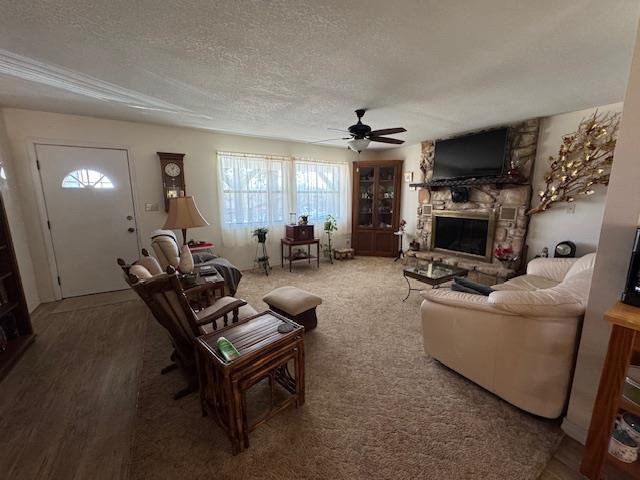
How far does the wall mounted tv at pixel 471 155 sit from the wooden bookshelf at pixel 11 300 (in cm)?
563

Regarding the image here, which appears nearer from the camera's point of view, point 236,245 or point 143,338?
point 143,338

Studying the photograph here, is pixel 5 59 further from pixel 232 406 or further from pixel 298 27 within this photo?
pixel 232 406

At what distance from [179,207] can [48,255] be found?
2169 millimetres

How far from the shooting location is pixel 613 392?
1223 millimetres

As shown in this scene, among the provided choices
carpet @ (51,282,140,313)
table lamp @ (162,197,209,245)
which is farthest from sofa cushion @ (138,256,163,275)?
carpet @ (51,282,140,313)

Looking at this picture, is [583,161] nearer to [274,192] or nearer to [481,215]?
[481,215]

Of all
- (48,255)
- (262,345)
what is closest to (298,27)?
(262,345)

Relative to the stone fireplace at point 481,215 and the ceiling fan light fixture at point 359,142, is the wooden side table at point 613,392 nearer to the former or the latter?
the ceiling fan light fixture at point 359,142

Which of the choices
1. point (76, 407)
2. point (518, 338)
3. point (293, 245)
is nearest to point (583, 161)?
point (518, 338)

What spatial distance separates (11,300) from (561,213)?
641 cm

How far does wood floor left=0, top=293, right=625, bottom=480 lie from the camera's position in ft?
4.58

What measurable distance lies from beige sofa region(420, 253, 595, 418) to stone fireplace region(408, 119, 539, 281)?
233cm

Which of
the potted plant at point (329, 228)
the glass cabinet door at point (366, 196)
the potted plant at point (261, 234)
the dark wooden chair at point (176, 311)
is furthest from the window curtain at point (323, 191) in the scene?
the dark wooden chair at point (176, 311)

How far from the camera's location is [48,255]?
340 centimetres
